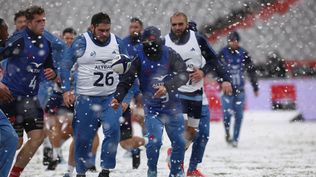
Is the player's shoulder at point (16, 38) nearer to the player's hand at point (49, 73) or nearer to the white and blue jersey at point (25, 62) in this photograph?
the white and blue jersey at point (25, 62)

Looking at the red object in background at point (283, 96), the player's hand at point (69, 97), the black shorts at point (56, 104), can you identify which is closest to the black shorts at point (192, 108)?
the player's hand at point (69, 97)

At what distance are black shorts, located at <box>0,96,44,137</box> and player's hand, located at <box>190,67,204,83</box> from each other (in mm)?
1682

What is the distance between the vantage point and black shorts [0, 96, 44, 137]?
7359mm

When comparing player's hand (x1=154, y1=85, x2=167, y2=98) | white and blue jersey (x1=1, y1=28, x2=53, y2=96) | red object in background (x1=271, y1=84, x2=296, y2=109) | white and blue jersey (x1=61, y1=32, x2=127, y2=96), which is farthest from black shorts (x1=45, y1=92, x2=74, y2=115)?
red object in background (x1=271, y1=84, x2=296, y2=109)

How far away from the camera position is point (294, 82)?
61.4 ft

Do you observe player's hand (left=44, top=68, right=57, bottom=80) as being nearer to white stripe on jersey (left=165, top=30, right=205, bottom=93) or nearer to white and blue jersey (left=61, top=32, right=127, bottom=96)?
white and blue jersey (left=61, top=32, right=127, bottom=96)

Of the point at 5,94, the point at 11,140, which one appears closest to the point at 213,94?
the point at 5,94

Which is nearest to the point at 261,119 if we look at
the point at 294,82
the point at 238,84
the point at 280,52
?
the point at 294,82

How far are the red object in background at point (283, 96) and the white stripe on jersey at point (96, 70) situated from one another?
1160cm

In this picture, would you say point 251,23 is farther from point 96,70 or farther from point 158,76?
point 158,76

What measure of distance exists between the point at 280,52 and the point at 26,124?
47.0 ft

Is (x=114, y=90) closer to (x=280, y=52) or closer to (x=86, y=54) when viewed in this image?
(x=86, y=54)

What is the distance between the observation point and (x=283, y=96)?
62.5 ft

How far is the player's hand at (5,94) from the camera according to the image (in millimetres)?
6227
